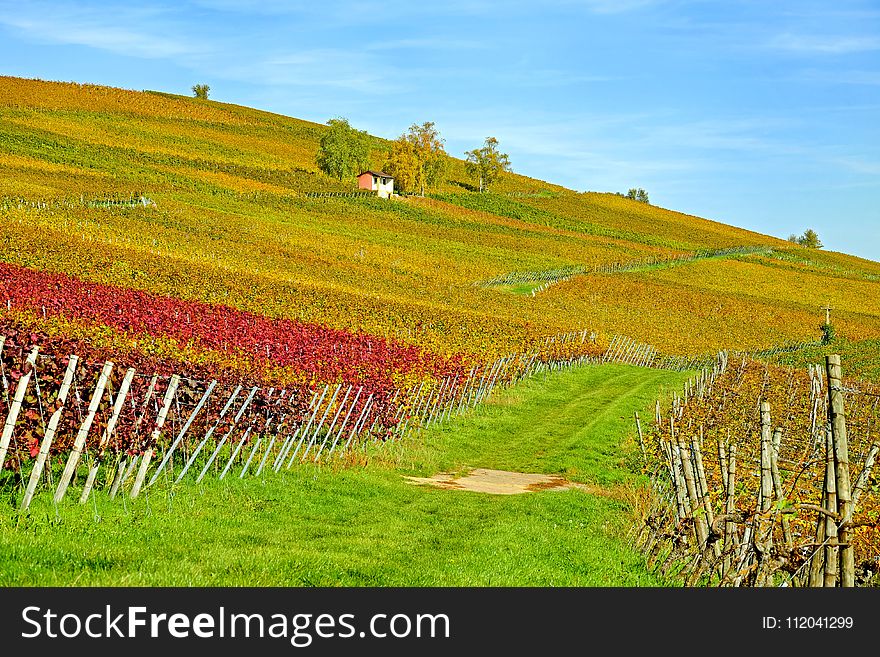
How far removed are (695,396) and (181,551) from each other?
22.4 metres

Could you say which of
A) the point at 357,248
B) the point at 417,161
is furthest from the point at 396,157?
the point at 357,248

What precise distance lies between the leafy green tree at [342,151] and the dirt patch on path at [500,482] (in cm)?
10289

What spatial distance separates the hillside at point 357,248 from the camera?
44.2 metres

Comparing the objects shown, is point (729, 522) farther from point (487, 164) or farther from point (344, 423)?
point (487, 164)

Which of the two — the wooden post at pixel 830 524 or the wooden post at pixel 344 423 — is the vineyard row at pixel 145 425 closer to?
the wooden post at pixel 344 423

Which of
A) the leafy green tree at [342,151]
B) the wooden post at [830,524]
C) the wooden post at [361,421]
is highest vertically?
the leafy green tree at [342,151]

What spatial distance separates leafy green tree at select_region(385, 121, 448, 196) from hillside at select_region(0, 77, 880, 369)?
411 centimetres

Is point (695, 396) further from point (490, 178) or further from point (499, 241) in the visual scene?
point (490, 178)

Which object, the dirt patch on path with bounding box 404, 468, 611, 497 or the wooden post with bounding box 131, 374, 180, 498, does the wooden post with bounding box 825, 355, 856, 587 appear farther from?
the dirt patch on path with bounding box 404, 468, 611, 497

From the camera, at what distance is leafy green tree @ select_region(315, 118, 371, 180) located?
119 m

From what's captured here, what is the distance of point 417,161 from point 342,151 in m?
10.5

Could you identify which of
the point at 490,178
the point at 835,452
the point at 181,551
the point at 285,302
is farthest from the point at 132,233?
the point at 490,178

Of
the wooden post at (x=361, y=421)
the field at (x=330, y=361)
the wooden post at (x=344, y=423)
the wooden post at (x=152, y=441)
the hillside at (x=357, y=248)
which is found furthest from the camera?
the hillside at (x=357, y=248)

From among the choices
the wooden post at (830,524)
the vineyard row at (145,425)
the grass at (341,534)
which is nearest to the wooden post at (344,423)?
the vineyard row at (145,425)
